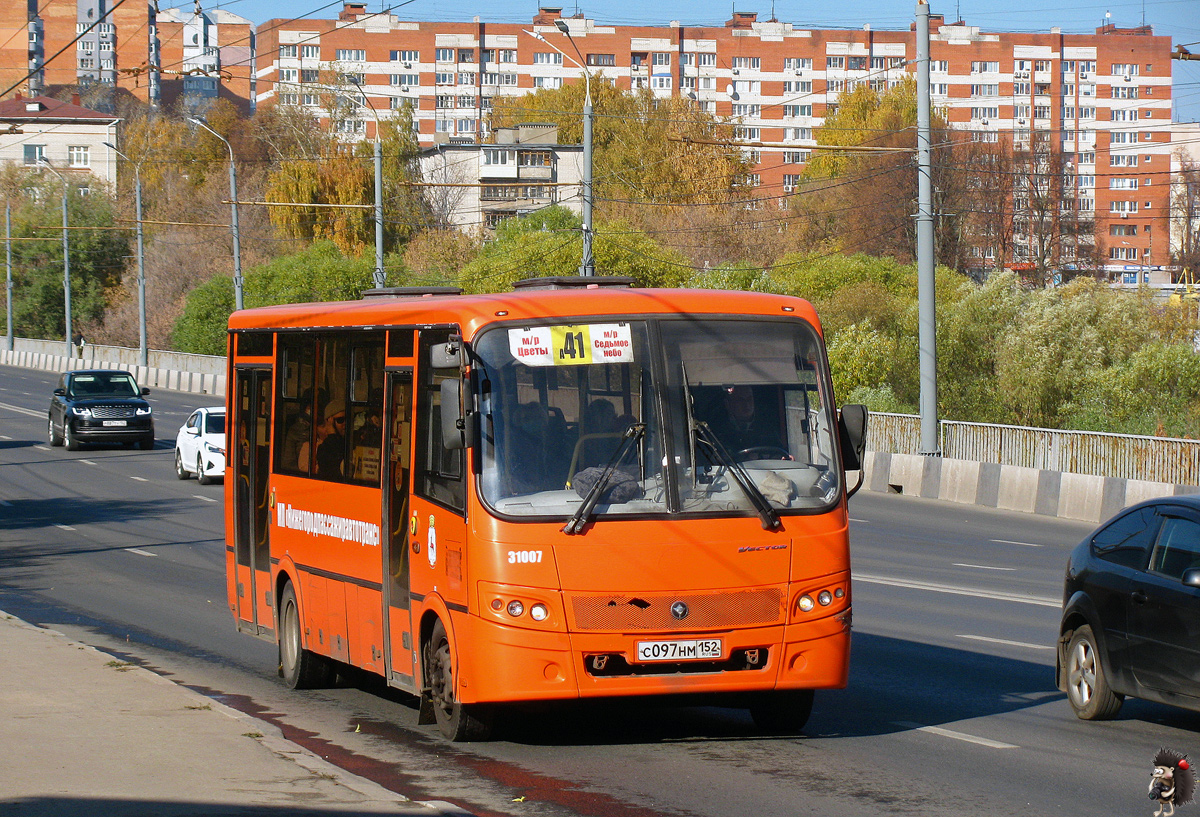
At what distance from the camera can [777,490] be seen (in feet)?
28.0

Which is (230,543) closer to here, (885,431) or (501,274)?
(885,431)

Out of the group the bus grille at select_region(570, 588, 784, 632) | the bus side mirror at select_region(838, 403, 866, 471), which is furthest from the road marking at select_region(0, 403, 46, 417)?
the bus grille at select_region(570, 588, 784, 632)

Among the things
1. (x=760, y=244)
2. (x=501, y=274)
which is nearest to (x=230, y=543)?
(x=501, y=274)

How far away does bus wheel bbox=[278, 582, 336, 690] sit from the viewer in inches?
438

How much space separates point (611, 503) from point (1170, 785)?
2.97 meters

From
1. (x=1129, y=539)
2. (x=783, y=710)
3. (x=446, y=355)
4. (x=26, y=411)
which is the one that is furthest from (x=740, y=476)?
(x=26, y=411)

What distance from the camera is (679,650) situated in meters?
8.21

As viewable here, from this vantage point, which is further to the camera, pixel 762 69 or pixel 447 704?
pixel 762 69

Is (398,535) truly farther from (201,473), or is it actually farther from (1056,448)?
(201,473)

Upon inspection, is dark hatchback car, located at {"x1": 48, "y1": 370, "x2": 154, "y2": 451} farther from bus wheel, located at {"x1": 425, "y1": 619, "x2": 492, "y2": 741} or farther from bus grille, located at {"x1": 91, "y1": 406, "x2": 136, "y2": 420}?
bus wheel, located at {"x1": 425, "y1": 619, "x2": 492, "y2": 741}

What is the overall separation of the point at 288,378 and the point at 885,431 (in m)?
22.8

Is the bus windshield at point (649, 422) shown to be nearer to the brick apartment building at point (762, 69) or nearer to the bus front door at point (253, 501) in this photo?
the bus front door at point (253, 501)

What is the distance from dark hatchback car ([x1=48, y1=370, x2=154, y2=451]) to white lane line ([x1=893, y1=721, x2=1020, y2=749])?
1273 inches

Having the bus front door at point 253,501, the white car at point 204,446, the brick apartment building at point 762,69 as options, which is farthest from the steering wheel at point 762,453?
the brick apartment building at point 762,69
